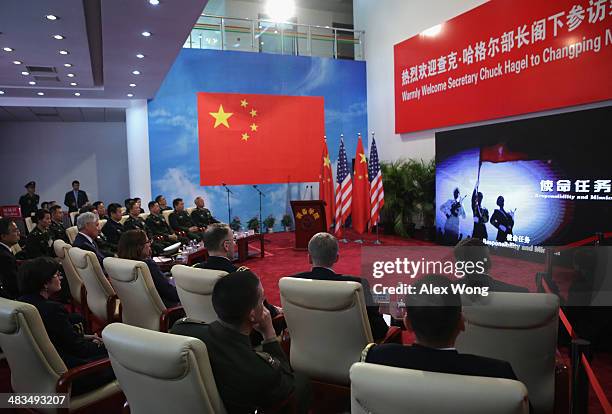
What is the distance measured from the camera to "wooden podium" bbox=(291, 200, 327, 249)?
8797 mm

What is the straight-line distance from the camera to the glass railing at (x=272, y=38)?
35.5 feet

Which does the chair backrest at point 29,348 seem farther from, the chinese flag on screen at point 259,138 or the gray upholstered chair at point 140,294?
the chinese flag on screen at point 259,138

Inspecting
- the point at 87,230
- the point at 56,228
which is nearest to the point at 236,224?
the point at 56,228

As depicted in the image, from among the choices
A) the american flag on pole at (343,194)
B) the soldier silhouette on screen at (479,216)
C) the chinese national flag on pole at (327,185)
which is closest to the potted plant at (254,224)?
the chinese national flag on pole at (327,185)

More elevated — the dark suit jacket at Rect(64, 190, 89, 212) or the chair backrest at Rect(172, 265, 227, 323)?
the dark suit jacket at Rect(64, 190, 89, 212)

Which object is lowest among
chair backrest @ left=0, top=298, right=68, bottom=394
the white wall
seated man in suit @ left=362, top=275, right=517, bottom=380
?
chair backrest @ left=0, top=298, right=68, bottom=394

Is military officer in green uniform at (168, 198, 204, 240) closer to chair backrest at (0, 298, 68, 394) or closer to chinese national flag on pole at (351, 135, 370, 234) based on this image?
chinese national flag on pole at (351, 135, 370, 234)

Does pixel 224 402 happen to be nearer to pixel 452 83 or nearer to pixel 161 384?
pixel 161 384

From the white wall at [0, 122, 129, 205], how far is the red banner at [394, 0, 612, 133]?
830 centimetres

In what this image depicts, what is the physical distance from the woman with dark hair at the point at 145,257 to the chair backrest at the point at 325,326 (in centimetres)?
140

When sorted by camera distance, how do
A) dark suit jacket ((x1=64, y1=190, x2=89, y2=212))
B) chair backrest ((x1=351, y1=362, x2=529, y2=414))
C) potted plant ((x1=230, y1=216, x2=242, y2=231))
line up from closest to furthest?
chair backrest ((x1=351, y1=362, x2=529, y2=414))
potted plant ((x1=230, y1=216, x2=242, y2=231))
dark suit jacket ((x1=64, y1=190, x2=89, y2=212))

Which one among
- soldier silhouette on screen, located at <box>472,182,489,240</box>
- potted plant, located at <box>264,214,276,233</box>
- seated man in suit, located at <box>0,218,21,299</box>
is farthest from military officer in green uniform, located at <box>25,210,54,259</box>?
soldier silhouette on screen, located at <box>472,182,489,240</box>

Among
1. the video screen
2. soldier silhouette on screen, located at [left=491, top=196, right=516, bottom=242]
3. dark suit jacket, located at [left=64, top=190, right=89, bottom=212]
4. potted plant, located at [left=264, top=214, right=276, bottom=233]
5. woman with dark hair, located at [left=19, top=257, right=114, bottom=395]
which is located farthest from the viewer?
dark suit jacket, located at [left=64, top=190, right=89, bottom=212]

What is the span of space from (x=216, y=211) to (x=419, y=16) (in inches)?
244
